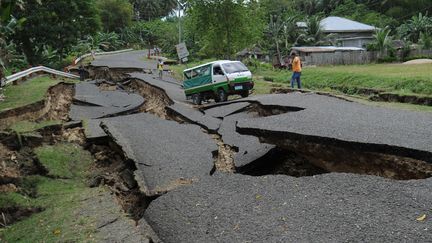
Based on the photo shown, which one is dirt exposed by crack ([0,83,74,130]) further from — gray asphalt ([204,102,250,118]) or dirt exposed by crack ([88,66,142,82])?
dirt exposed by crack ([88,66,142,82])

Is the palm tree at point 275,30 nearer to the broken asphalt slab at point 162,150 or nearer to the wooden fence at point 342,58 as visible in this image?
the wooden fence at point 342,58

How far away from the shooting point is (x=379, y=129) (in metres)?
7.70

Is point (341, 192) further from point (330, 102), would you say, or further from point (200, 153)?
point (330, 102)

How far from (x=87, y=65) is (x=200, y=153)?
91.3 feet

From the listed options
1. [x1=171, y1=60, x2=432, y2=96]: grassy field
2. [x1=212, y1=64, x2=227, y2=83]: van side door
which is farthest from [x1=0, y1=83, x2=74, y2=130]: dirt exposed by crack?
[x1=171, y1=60, x2=432, y2=96]: grassy field

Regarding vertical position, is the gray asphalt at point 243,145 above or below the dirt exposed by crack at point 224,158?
above

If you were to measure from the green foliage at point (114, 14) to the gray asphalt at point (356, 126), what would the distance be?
60702 mm

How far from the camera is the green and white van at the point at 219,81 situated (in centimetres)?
1648

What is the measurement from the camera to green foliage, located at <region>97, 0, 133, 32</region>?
66.5 metres

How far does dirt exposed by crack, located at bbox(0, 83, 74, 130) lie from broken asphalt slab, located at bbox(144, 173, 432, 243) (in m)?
6.52

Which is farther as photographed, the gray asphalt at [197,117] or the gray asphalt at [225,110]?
the gray asphalt at [225,110]

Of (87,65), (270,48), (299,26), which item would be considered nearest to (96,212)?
(87,65)

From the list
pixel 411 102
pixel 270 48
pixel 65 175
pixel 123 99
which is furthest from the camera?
pixel 270 48

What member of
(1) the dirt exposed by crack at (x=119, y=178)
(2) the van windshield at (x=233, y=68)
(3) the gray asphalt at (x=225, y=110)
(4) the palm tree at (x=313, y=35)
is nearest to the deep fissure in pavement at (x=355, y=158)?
(1) the dirt exposed by crack at (x=119, y=178)
